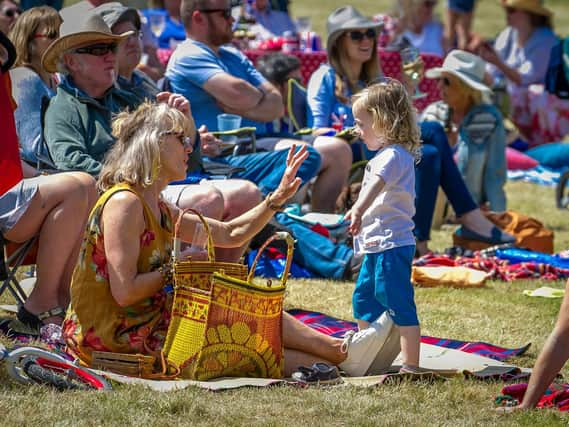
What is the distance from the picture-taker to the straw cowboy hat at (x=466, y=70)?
8383mm

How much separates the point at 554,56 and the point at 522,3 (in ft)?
11.3

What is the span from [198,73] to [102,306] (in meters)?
3.07

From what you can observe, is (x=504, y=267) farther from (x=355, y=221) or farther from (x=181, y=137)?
(x=181, y=137)

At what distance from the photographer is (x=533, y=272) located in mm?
7160

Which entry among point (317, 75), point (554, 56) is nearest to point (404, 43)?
point (554, 56)

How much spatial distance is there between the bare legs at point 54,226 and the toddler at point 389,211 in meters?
1.35

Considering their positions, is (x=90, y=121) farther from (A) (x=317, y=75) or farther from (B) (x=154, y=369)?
(A) (x=317, y=75)

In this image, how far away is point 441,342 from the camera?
5.32 meters

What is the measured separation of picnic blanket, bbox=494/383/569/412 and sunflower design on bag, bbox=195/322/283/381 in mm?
936

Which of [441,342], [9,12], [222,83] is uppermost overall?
[9,12]

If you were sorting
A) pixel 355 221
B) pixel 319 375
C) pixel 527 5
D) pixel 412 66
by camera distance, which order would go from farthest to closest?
1. pixel 527 5
2. pixel 412 66
3. pixel 355 221
4. pixel 319 375

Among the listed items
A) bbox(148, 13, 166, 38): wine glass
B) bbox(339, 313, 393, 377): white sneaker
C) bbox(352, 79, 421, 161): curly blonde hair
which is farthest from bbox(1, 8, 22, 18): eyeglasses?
bbox(339, 313, 393, 377): white sneaker

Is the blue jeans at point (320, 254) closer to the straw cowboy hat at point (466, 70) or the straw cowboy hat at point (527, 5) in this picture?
the straw cowboy hat at point (466, 70)

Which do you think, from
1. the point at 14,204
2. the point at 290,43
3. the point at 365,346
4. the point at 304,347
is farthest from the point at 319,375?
the point at 290,43
